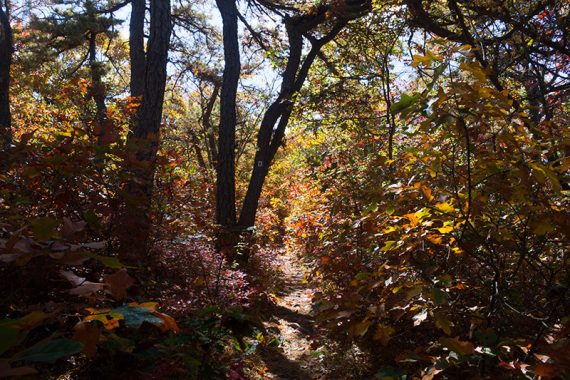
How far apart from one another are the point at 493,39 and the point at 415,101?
4.34 m

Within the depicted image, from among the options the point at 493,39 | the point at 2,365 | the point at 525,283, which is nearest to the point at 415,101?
the point at 2,365

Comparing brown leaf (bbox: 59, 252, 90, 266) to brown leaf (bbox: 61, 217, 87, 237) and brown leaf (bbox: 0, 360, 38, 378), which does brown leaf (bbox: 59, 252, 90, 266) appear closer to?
brown leaf (bbox: 61, 217, 87, 237)

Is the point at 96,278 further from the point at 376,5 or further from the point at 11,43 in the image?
the point at 11,43

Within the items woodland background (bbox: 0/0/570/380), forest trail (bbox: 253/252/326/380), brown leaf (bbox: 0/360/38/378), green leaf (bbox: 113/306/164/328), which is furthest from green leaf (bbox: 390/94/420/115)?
forest trail (bbox: 253/252/326/380)

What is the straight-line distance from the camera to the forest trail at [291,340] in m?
A: 4.46

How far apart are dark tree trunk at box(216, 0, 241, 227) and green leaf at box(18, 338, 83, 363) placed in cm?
693

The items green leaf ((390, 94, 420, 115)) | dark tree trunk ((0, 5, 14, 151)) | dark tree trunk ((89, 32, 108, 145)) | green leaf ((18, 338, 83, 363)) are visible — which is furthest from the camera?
dark tree trunk ((0, 5, 14, 151))

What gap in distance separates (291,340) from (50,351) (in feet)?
15.5

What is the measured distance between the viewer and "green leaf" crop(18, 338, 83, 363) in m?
0.93

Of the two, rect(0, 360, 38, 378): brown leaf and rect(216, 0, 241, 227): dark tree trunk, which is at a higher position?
rect(216, 0, 241, 227): dark tree trunk

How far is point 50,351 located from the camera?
3.17 ft

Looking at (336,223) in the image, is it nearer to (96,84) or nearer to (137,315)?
(137,315)

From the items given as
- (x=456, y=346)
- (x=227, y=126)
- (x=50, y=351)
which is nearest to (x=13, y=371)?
(x=50, y=351)

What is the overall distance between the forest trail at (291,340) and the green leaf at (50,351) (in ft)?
11.2
